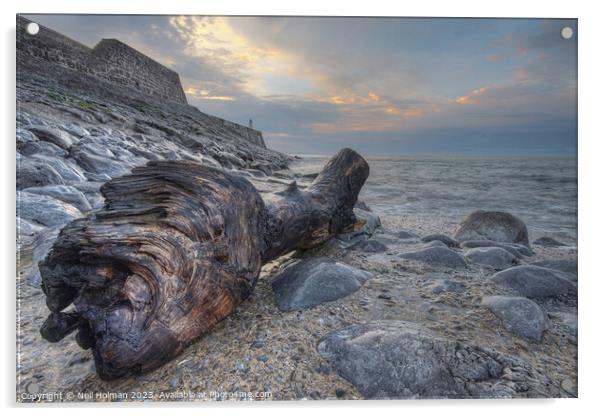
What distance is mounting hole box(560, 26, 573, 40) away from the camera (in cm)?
250

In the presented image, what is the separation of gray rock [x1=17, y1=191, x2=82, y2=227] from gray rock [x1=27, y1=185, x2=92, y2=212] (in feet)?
0.34

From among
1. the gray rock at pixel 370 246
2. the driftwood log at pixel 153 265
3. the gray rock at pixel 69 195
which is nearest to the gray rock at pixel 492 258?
the gray rock at pixel 370 246

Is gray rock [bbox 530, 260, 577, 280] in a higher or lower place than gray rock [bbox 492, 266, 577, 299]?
higher

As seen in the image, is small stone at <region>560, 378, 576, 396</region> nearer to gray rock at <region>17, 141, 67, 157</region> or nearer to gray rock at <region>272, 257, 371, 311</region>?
gray rock at <region>272, 257, 371, 311</region>

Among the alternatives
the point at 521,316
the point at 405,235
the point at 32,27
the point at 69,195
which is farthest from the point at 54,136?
the point at 521,316

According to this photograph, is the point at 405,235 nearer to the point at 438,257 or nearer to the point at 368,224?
the point at 368,224

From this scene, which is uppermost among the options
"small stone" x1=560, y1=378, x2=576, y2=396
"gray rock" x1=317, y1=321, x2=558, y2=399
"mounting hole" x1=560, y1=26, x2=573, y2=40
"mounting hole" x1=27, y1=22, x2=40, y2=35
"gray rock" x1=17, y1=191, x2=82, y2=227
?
"mounting hole" x1=27, y1=22, x2=40, y2=35

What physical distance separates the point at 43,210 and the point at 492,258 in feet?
13.3

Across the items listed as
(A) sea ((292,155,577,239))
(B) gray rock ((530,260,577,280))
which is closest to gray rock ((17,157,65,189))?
(A) sea ((292,155,577,239))

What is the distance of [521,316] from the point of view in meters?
2.01

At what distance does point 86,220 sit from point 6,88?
1615 millimetres

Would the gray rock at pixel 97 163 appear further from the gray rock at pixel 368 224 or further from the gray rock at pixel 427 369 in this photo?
the gray rock at pixel 427 369

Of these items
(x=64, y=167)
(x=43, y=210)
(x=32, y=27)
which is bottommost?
(x=43, y=210)
